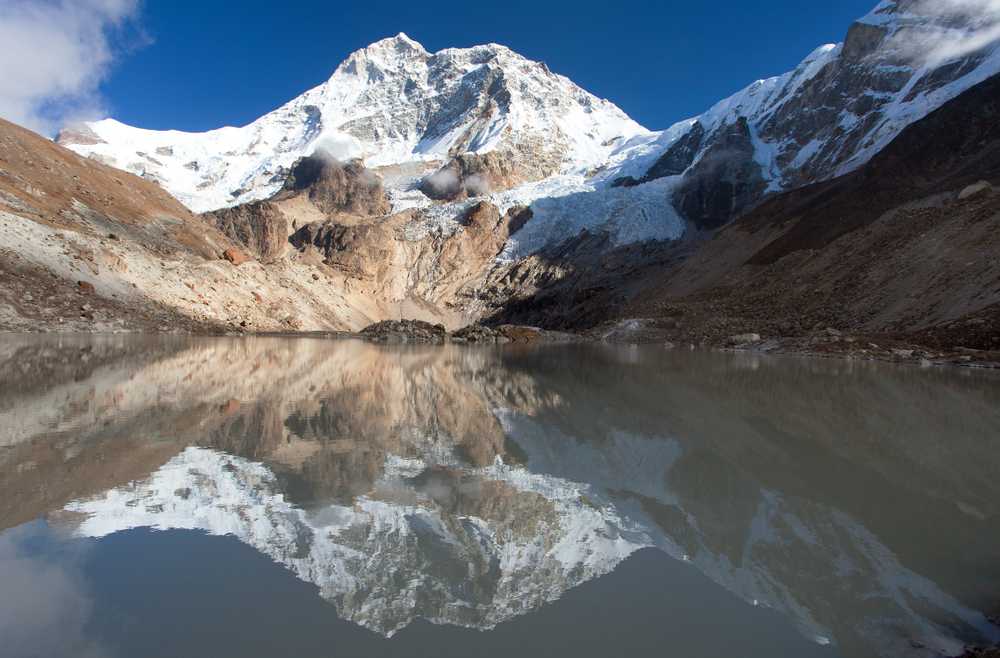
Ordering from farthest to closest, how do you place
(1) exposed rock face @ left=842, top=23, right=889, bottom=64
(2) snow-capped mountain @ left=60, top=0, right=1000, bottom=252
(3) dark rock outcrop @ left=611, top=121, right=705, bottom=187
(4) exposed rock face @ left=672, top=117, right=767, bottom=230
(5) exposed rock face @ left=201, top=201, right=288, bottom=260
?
(3) dark rock outcrop @ left=611, top=121, right=705, bottom=187
(4) exposed rock face @ left=672, top=117, right=767, bottom=230
(5) exposed rock face @ left=201, top=201, right=288, bottom=260
(1) exposed rock face @ left=842, top=23, right=889, bottom=64
(2) snow-capped mountain @ left=60, top=0, right=1000, bottom=252

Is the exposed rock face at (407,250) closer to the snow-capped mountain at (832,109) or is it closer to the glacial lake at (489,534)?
the snow-capped mountain at (832,109)

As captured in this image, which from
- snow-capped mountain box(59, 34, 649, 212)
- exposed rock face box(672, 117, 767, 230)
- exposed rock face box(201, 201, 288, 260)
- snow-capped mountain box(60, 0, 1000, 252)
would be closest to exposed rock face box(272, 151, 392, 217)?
snow-capped mountain box(60, 0, 1000, 252)

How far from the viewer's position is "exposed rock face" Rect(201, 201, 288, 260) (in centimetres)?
7469

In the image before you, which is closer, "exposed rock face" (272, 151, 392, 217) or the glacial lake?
the glacial lake

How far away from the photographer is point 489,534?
144 inches

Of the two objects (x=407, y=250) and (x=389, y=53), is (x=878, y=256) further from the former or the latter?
(x=389, y=53)

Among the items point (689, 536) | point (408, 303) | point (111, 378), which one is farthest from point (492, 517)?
point (408, 303)

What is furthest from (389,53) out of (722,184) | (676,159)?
(722,184)

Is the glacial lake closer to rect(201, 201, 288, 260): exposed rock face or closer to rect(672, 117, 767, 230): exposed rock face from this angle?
rect(201, 201, 288, 260): exposed rock face

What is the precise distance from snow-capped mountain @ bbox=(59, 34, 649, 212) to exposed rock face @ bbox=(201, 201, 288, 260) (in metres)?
32.5

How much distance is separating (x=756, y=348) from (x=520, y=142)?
92368 millimetres

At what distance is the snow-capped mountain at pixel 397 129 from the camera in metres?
113

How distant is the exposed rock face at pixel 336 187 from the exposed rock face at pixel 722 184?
165 feet

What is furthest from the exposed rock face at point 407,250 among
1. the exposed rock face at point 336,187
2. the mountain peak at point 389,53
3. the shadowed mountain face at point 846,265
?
the mountain peak at point 389,53
